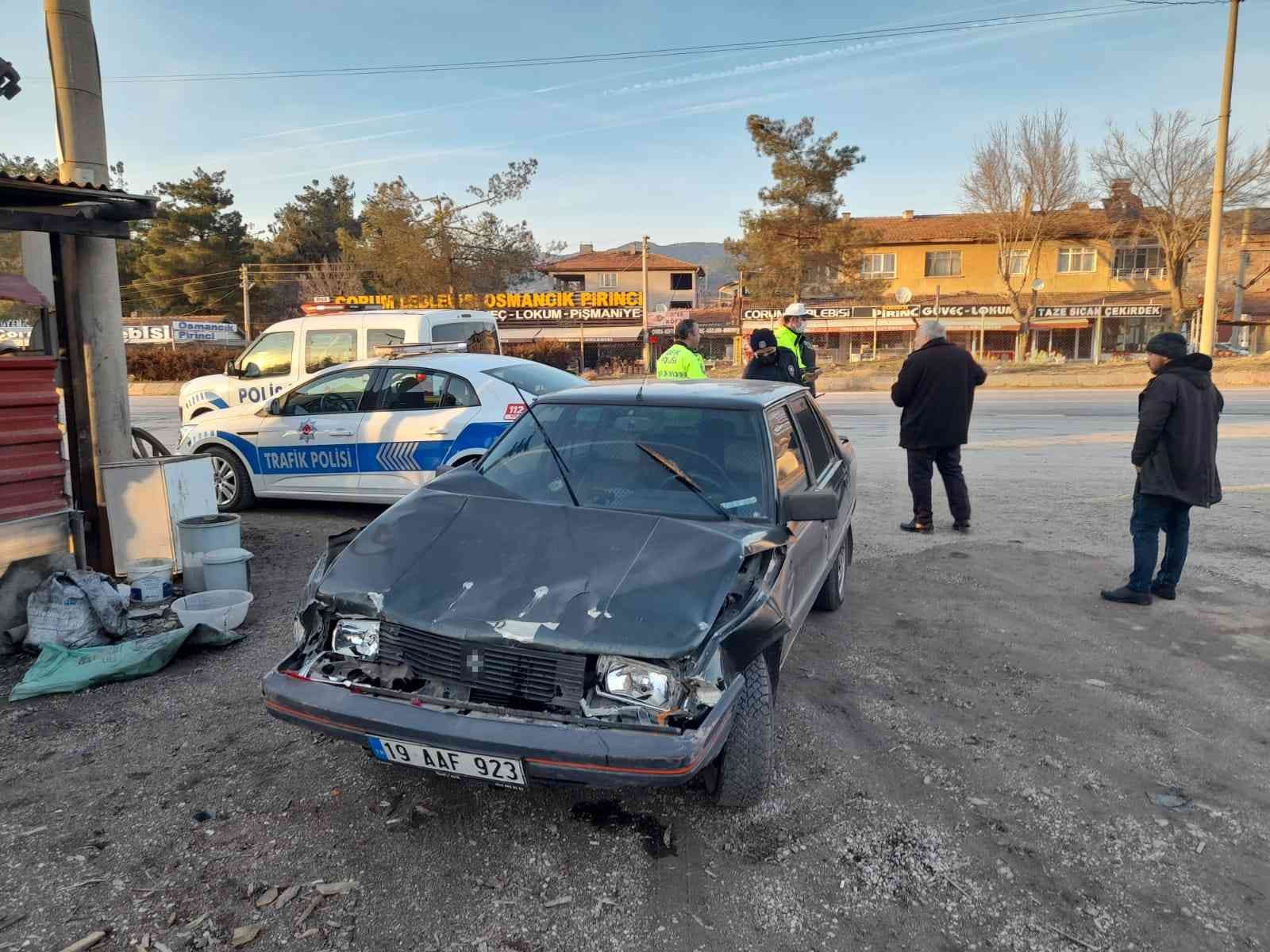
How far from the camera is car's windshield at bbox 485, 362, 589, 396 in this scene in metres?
7.80

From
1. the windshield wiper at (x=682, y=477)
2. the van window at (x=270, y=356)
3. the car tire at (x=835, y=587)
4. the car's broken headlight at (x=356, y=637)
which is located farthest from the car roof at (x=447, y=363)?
the car's broken headlight at (x=356, y=637)

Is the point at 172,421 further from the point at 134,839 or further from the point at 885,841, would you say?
the point at 885,841

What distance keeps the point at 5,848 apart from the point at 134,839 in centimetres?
42

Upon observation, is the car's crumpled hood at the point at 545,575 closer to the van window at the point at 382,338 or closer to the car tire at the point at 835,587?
the car tire at the point at 835,587

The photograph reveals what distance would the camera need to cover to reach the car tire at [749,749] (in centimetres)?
296

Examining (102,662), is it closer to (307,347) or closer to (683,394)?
(683,394)

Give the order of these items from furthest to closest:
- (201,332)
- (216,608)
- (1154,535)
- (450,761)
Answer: (201,332), (1154,535), (216,608), (450,761)

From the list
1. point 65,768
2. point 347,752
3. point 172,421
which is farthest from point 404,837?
point 172,421

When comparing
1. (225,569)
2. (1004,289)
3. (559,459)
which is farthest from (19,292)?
(1004,289)

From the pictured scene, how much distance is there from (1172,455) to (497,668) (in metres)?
4.53

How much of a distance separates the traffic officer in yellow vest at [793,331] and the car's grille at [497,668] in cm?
570

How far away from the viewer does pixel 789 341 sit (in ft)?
26.8

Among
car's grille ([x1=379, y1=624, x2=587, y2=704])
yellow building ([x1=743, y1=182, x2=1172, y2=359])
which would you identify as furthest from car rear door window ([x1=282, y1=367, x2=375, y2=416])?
yellow building ([x1=743, y1=182, x2=1172, y2=359])

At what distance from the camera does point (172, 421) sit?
19.8 metres
